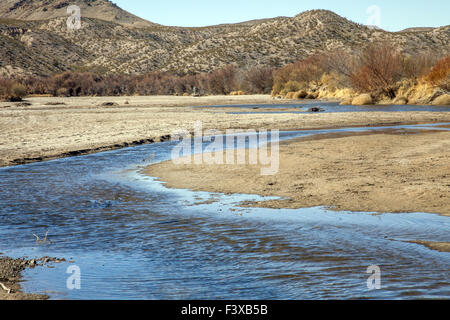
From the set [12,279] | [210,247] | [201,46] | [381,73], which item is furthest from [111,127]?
[201,46]

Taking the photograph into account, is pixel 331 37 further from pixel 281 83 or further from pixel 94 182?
pixel 94 182

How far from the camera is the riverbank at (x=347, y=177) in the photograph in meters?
8.67

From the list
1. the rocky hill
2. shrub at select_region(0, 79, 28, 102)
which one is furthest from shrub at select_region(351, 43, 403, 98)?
the rocky hill

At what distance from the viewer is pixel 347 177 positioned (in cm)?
1052

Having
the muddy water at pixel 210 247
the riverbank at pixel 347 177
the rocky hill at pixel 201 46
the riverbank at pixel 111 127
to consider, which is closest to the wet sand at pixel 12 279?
the muddy water at pixel 210 247

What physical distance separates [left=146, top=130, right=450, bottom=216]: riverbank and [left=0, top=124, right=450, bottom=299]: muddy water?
0.58 metres

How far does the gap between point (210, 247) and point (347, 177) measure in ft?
15.6

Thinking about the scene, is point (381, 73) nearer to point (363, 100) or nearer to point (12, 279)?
point (363, 100)

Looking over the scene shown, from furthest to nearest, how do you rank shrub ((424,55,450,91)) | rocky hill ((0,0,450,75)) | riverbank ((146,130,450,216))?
rocky hill ((0,0,450,75)) < shrub ((424,55,450,91)) < riverbank ((146,130,450,216))

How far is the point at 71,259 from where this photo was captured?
20.0ft

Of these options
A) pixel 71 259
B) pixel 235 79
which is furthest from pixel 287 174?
pixel 235 79

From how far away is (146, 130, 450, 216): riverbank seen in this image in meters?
8.67

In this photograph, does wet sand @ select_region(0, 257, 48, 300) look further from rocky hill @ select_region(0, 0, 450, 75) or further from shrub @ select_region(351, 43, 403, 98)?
rocky hill @ select_region(0, 0, 450, 75)

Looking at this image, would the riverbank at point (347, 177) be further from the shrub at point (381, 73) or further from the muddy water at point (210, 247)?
the shrub at point (381, 73)
